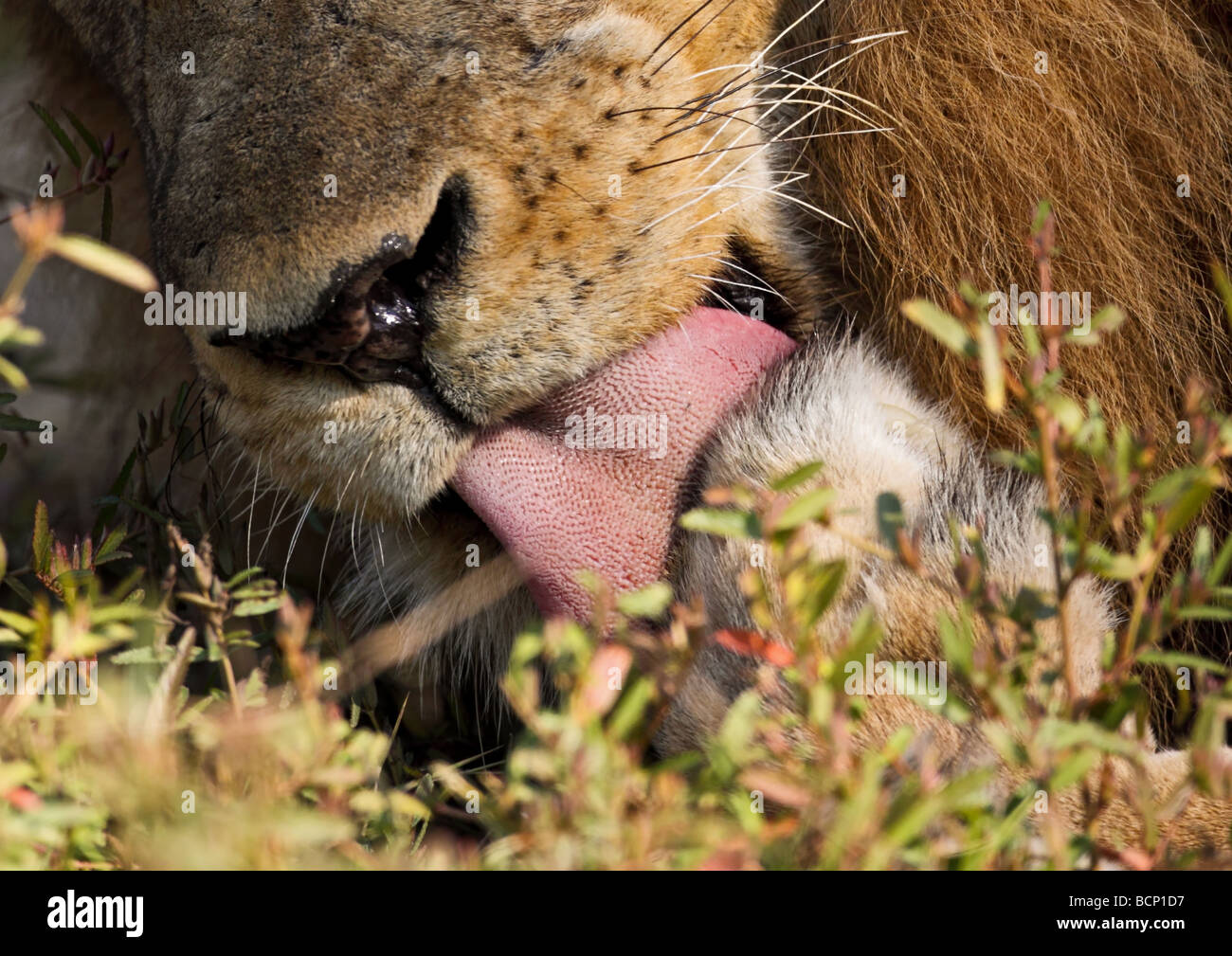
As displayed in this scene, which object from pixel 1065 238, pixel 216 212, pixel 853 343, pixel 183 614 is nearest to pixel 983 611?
pixel 853 343

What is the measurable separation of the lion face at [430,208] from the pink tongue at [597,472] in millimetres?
35

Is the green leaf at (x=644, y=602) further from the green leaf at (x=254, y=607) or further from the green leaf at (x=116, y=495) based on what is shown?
the green leaf at (x=116, y=495)

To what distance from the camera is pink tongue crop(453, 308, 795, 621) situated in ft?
5.09

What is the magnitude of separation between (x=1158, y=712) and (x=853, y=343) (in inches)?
24.9

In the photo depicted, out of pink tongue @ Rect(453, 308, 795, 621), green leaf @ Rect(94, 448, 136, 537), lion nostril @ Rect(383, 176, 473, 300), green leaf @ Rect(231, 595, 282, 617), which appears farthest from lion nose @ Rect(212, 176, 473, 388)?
green leaf @ Rect(94, 448, 136, 537)

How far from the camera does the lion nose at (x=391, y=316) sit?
4.86 ft

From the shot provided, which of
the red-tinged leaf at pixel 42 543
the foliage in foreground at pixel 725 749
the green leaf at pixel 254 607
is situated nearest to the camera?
the foliage in foreground at pixel 725 749

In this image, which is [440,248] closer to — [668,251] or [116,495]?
[668,251]

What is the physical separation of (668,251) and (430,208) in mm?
309

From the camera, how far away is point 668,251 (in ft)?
5.41

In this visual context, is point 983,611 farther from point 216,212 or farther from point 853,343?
point 216,212

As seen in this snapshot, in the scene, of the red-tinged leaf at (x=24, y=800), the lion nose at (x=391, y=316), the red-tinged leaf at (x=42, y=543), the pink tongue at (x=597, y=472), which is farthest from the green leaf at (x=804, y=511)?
the red-tinged leaf at (x=42, y=543)

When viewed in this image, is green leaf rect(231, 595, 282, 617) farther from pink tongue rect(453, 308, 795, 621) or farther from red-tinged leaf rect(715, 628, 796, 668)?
red-tinged leaf rect(715, 628, 796, 668)

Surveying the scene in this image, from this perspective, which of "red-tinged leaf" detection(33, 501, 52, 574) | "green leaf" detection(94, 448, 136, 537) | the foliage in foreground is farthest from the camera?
"green leaf" detection(94, 448, 136, 537)
